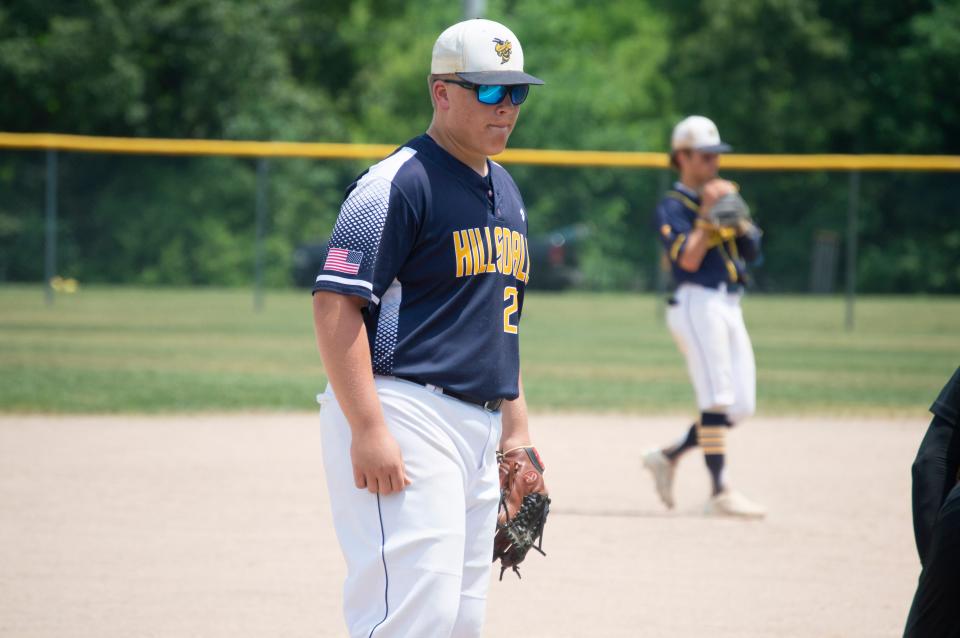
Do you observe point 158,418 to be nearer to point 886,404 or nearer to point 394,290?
point 886,404

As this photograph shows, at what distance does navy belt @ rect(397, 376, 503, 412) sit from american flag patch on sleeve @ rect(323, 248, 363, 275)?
0.28 m

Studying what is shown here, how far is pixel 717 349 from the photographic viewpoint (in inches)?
250

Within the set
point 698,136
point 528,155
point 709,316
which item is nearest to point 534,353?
point 528,155

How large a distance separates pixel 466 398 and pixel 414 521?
0.33 meters

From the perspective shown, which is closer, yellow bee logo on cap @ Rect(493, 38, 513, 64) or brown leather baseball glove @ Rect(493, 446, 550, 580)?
yellow bee logo on cap @ Rect(493, 38, 513, 64)

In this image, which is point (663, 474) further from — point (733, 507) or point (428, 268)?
point (428, 268)

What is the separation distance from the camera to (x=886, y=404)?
1091 cm

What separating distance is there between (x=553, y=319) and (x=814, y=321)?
4.04 m

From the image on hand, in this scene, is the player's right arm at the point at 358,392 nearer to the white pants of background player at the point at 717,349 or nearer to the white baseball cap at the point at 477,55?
the white baseball cap at the point at 477,55

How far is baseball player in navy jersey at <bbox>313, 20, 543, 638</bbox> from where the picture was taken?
106 inches

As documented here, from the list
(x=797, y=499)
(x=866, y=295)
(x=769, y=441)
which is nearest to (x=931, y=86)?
(x=866, y=295)

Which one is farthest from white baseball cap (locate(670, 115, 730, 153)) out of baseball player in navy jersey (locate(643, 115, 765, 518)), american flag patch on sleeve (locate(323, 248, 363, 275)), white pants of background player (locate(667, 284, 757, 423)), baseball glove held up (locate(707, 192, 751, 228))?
american flag patch on sleeve (locate(323, 248, 363, 275))

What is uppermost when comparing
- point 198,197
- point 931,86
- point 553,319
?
point 931,86

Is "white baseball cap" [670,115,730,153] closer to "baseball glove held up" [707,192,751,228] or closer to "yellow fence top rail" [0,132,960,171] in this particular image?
"baseball glove held up" [707,192,751,228]
